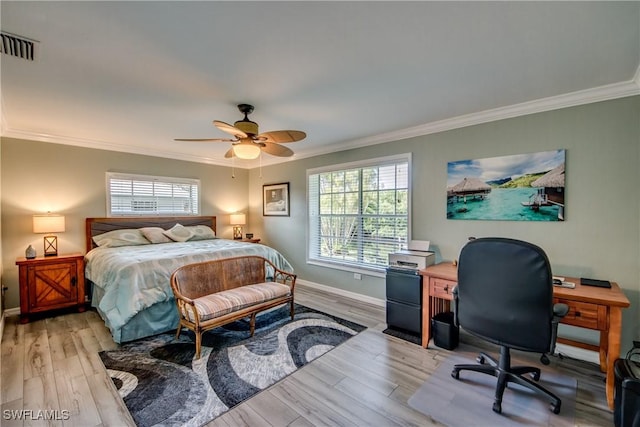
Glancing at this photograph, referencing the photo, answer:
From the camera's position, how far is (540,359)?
2.57 meters

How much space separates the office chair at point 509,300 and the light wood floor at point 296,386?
1.53 feet

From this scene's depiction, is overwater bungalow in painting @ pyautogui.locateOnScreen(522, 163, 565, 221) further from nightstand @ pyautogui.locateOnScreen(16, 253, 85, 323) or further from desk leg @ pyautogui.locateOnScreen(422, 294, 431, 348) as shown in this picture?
nightstand @ pyautogui.locateOnScreen(16, 253, 85, 323)

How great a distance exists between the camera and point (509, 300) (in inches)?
73.2

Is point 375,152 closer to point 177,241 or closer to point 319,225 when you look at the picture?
point 319,225

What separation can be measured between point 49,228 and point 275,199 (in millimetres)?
3296

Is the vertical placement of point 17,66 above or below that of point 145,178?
above

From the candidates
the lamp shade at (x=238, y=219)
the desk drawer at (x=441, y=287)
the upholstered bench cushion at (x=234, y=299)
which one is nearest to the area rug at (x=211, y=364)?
the upholstered bench cushion at (x=234, y=299)

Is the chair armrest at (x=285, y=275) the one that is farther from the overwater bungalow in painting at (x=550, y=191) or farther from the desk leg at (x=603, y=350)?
the desk leg at (x=603, y=350)

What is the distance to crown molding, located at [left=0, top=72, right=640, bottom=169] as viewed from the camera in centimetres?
243

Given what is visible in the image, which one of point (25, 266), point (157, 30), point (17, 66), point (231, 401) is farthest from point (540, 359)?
point (25, 266)

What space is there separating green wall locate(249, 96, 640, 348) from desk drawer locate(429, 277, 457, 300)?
781mm

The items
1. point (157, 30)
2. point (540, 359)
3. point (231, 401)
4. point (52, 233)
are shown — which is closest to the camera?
point (157, 30)

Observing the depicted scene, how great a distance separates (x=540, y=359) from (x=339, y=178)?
326 centimetres

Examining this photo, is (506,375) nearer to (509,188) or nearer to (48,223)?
(509,188)
